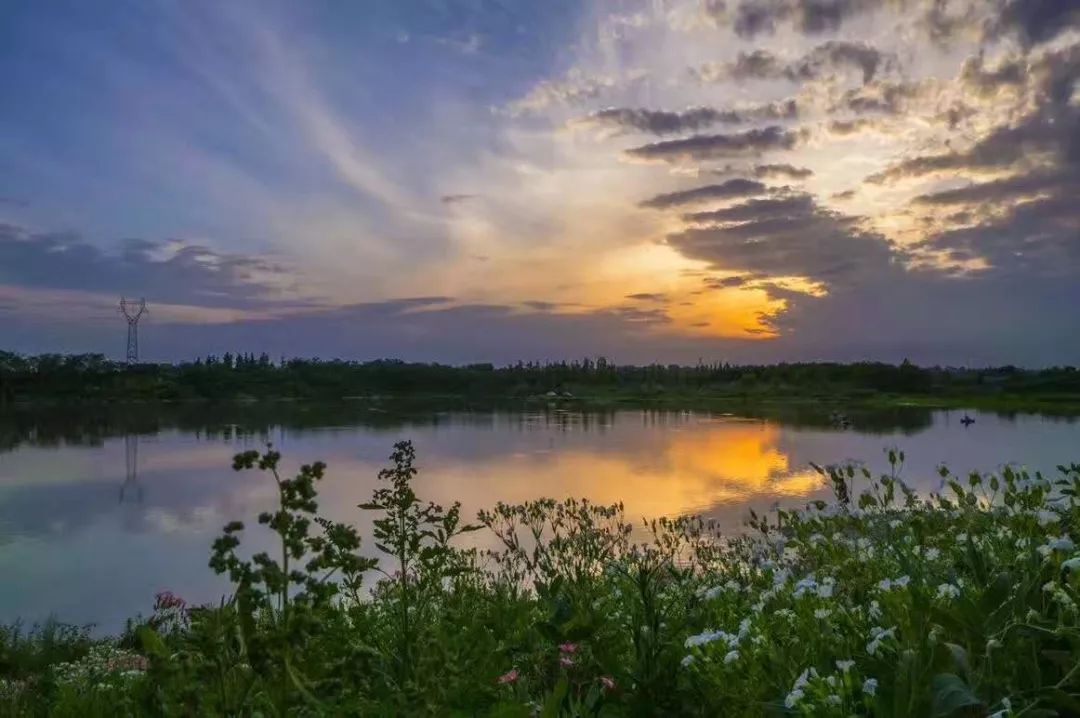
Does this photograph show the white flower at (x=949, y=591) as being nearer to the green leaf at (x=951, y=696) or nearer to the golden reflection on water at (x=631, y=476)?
the green leaf at (x=951, y=696)

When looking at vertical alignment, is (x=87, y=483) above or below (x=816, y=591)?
below

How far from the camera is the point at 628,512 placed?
16203 millimetres

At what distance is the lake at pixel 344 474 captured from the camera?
43.0ft

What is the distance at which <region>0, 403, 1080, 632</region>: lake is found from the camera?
13.1m

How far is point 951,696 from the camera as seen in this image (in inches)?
78.8

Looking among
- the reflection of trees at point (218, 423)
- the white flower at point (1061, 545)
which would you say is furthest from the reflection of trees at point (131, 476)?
the white flower at point (1061, 545)

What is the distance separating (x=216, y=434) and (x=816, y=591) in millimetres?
45117

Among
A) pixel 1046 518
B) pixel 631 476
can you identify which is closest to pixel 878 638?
pixel 1046 518

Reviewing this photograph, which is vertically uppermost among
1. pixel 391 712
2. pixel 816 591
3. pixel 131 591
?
pixel 816 591

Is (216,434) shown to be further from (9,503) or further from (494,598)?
(494,598)

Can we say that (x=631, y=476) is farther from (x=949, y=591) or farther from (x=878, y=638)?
(x=878, y=638)

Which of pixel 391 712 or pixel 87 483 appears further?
pixel 87 483

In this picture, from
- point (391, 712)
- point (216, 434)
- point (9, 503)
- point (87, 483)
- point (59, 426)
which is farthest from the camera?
point (59, 426)

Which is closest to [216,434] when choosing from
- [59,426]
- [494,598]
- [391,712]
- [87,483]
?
[59,426]
